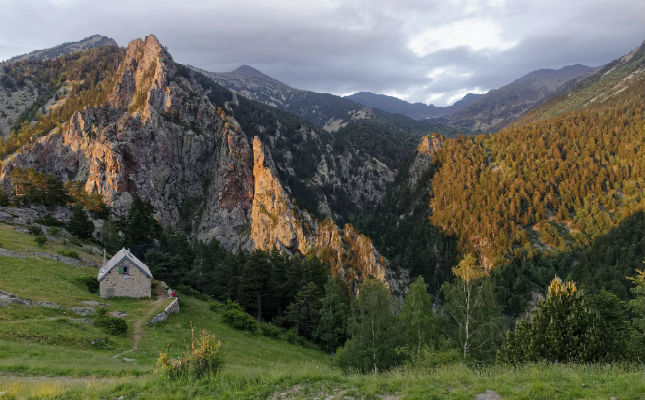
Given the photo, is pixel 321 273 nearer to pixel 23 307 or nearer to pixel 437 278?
pixel 23 307

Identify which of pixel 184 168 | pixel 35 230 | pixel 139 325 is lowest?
pixel 139 325

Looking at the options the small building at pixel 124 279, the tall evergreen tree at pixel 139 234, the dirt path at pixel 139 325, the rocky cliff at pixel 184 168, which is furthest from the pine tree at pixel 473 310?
the rocky cliff at pixel 184 168

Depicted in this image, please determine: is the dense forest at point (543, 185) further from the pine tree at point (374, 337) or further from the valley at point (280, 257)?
the pine tree at point (374, 337)

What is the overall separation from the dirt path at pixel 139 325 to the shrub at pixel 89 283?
19.9 feet

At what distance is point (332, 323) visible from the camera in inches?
1820

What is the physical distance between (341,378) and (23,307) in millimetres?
25463

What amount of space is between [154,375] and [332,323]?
113ft

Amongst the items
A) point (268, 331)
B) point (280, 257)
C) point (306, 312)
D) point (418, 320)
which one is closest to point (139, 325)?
point (268, 331)

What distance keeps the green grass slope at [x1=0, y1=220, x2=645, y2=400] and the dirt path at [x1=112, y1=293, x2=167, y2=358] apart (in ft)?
0.47

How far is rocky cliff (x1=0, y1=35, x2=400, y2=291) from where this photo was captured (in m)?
112

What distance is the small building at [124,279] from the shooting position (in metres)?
32.7

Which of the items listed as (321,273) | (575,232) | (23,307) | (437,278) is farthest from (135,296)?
(575,232)

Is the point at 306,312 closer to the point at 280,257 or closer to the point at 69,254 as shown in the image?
the point at 280,257

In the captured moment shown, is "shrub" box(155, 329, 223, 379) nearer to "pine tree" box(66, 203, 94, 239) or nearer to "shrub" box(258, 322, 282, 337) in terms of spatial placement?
"shrub" box(258, 322, 282, 337)
